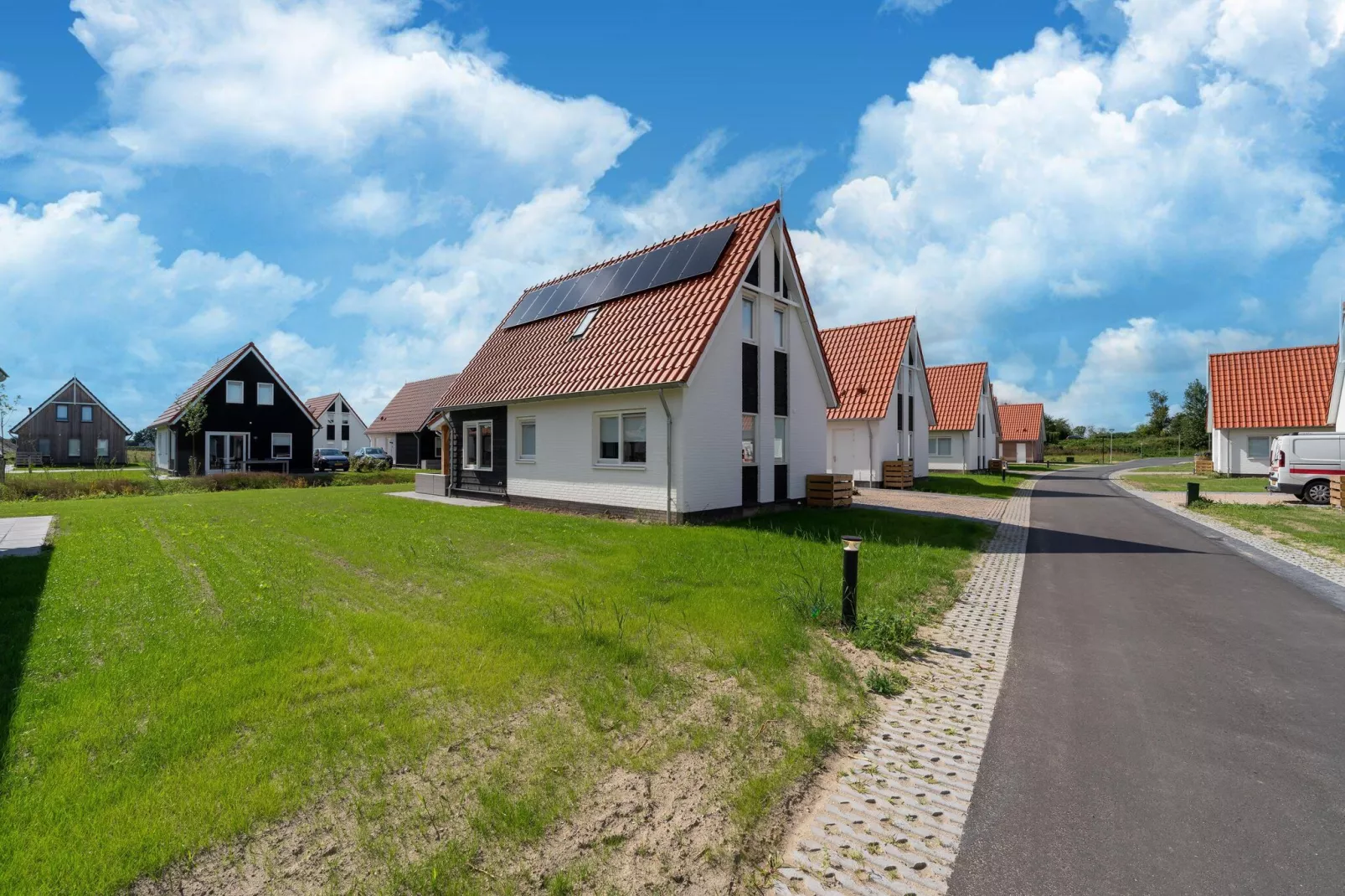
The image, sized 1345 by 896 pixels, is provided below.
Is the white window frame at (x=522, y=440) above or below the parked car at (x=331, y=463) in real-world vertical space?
above

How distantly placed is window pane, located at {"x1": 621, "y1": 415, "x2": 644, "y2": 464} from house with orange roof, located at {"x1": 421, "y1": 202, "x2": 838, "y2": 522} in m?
0.03

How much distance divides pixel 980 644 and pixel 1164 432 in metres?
112

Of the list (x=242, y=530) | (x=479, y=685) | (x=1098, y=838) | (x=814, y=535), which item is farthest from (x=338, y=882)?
(x=242, y=530)

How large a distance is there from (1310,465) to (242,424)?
4957 centimetres

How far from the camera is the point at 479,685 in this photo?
192 inches

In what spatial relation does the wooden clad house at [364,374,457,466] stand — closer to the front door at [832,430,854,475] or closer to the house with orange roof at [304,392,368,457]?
the house with orange roof at [304,392,368,457]

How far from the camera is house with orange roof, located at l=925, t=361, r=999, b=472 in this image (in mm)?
37375

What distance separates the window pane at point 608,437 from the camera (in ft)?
49.8

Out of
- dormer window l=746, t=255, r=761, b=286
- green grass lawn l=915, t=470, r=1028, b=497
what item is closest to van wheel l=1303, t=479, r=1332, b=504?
green grass lawn l=915, t=470, r=1028, b=497

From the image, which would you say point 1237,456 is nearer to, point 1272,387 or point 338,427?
point 1272,387

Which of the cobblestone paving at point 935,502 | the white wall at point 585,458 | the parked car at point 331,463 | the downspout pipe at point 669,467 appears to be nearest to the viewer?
the downspout pipe at point 669,467

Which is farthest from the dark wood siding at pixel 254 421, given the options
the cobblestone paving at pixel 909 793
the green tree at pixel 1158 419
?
the green tree at pixel 1158 419

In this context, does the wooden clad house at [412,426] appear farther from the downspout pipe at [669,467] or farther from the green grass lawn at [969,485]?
the downspout pipe at [669,467]

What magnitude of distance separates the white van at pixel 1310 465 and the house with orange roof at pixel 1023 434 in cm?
4382
